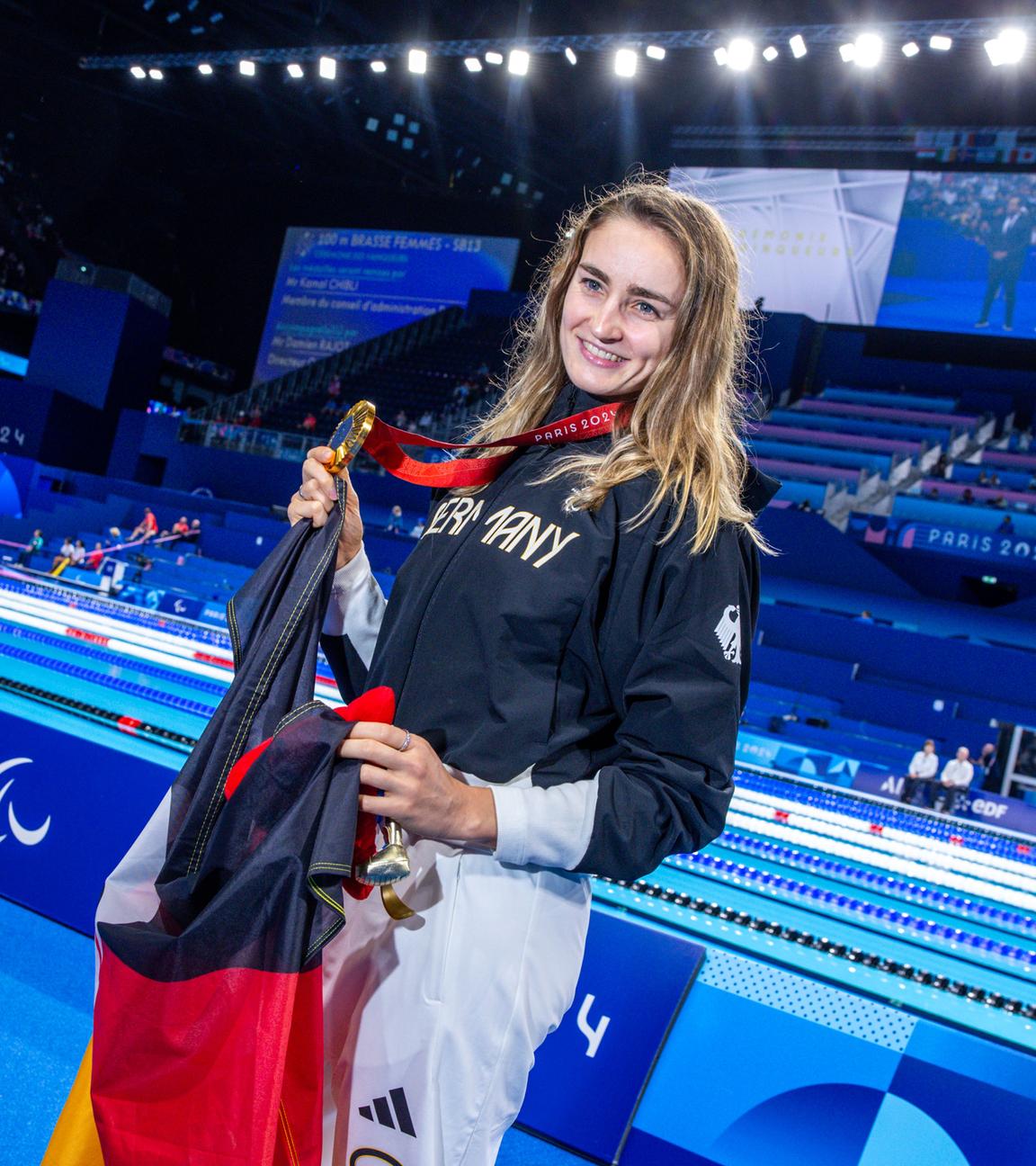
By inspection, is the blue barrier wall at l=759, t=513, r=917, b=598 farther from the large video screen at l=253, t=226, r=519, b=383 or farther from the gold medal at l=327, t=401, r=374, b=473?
the gold medal at l=327, t=401, r=374, b=473

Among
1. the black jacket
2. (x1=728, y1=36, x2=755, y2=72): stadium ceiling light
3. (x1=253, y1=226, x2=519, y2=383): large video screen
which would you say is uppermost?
(x1=728, y1=36, x2=755, y2=72): stadium ceiling light

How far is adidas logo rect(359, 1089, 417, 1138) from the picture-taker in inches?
41.5

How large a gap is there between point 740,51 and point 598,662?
1302 centimetres

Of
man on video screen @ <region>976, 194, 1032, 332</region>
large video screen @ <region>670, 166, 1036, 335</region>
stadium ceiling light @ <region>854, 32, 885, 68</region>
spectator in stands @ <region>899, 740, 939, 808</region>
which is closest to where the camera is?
spectator in stands @ <region>899, 740, 939, 808</region>

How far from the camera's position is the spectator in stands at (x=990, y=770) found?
8102 mm

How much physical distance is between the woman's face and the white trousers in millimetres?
626

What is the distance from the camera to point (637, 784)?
104 cm

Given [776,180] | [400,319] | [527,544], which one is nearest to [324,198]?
[400,319]

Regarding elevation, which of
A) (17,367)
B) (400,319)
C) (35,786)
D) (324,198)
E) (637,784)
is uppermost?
(324,198)

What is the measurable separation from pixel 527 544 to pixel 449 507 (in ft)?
0.69

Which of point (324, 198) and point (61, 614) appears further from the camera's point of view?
point (324, 198)

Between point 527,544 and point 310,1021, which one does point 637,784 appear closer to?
point 527,544

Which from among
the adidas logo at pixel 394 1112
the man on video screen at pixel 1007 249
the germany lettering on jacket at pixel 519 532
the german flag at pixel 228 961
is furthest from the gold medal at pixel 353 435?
the man on video screen at pixel 1007 249

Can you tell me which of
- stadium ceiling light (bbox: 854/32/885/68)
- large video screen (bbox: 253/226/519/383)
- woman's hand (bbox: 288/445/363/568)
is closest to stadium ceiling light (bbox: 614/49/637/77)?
stadium ceiling light (bbox: 854/32/885/68)
